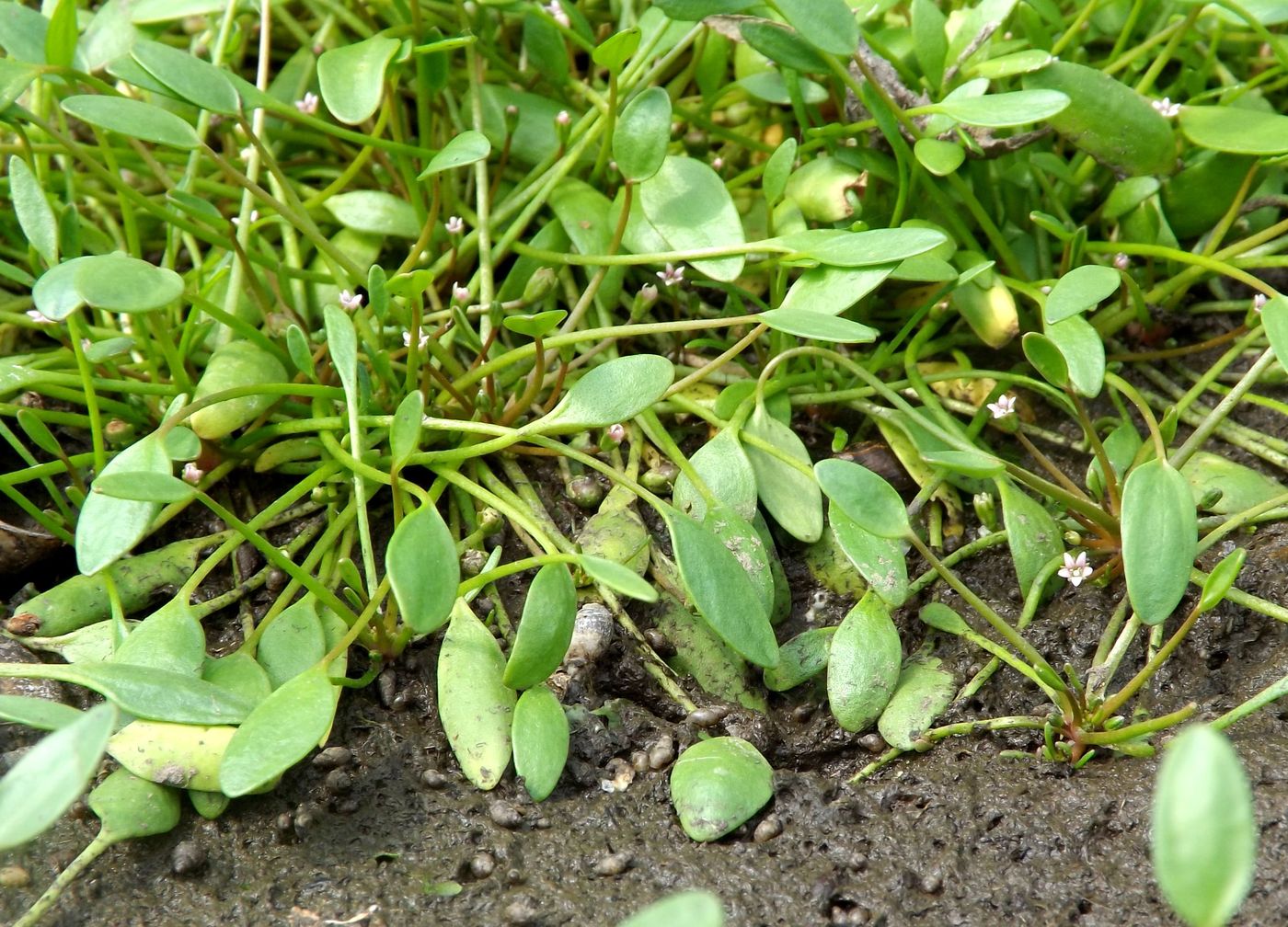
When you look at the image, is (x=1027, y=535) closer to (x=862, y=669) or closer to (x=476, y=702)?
(x=862, y=669)

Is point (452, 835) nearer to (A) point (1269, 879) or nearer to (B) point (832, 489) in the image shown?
(B) point (832, 489)

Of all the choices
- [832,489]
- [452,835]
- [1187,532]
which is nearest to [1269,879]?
[1187,532]

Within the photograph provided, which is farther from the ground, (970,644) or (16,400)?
(16,400)

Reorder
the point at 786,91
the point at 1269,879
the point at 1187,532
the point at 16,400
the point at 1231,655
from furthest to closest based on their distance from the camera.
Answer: the point at 786,91 < the point at 16,400 < the point at 1231,655 < the point at 1187,532 < the point at 1269,879

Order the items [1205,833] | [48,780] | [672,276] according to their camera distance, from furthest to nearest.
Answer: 1. [672,276]
2. [48,780]
3. [1205,833]

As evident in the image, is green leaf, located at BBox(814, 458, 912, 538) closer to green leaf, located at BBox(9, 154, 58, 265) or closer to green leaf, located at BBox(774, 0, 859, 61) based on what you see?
green leaf, located at BBox(774, 0, 859, 61)

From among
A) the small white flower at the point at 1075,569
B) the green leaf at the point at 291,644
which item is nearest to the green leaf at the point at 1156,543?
the small white flower at the point at 1075,569

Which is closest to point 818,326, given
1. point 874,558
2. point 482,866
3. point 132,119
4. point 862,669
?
point 874,558
